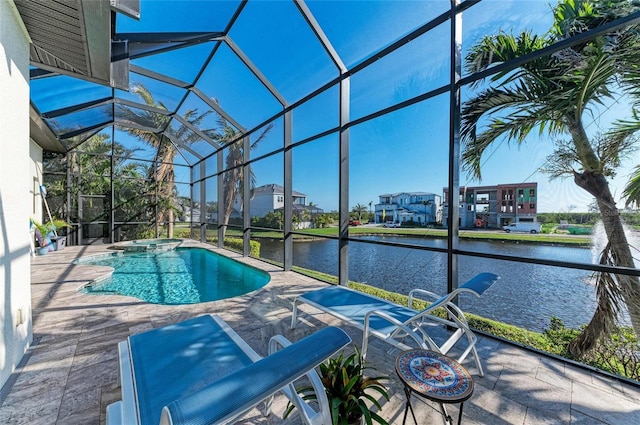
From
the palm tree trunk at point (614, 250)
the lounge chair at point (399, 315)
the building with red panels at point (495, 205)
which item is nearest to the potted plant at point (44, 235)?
the lounge chair at point (399, 315)

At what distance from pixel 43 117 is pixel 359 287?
365 inches

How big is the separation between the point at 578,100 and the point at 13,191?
5.57 metres

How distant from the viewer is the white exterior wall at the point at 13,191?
7.01ft

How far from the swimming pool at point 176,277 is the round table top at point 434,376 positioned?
14.6 ft

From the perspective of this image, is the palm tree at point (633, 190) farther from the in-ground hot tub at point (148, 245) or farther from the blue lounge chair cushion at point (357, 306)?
the in-ground hot tub at point (148, 245)

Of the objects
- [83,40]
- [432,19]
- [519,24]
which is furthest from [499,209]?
[83,40]

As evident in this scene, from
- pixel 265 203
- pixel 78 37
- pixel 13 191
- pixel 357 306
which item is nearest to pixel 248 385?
pixel 357 306

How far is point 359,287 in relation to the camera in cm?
699

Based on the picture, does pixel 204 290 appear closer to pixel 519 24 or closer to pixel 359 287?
pixel 359 287

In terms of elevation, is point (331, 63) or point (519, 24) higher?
point (331, 63)

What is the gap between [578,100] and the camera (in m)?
2.70

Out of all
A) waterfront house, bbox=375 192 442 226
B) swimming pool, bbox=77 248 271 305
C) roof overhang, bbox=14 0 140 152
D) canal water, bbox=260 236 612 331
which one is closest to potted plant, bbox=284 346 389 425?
canal water, bbox=260 236 612 331

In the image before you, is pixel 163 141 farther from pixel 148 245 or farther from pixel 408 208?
pixel 408 208

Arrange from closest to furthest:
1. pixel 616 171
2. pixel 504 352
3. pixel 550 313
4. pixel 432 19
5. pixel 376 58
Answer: pixel 616 171, pixel 504 352, pixel 432 19, pixel 550 313, pixel 376 58
